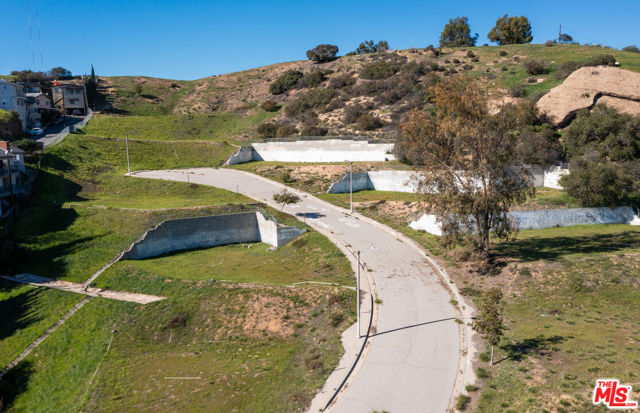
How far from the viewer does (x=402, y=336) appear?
80.6 feet

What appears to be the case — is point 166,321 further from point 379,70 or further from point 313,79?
point 313,79

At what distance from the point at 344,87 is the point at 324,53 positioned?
28032 millimetres

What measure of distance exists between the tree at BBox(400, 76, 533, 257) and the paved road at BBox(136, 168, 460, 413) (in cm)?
492

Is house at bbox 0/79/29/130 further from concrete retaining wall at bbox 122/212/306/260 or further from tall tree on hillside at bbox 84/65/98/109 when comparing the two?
concrete retaining wall at bbox 122/212/306/260

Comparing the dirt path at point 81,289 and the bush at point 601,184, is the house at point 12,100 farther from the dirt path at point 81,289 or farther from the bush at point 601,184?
the bush at point 601,184

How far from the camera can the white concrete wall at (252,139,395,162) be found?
65.9 metres

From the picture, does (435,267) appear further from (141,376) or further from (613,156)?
(613,156)

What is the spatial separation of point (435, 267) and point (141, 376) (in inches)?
897

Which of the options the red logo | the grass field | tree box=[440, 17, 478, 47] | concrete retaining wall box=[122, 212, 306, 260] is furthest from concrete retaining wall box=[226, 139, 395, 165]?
Answer: tree box=[440, 17, 478, 47]

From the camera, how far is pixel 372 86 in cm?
9756

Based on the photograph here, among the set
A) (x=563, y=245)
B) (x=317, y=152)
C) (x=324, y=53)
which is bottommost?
(x=563, y=245)

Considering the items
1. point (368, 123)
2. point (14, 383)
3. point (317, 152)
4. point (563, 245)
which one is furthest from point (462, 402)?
point (368, 123)

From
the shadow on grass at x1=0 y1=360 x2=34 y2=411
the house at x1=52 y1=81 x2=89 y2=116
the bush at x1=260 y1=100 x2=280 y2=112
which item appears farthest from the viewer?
the bush at x1=260 y1=100 x2=280 y2=112

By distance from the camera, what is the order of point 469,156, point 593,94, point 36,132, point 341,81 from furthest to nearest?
point 341,81 → point 36,132 → point 593,94 → point 469,156
